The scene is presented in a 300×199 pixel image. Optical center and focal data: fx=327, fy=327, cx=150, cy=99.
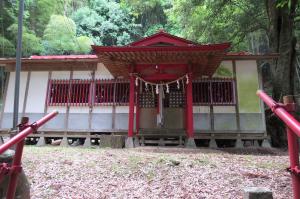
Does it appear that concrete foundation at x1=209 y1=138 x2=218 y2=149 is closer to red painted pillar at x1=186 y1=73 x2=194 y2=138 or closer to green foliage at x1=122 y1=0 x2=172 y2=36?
red painted pillar at x1=186 y1=73 x2=194 y2=138

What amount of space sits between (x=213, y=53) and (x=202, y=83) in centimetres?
234

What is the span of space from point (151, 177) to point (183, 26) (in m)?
12.7

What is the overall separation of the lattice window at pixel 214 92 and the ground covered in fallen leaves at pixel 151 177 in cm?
523

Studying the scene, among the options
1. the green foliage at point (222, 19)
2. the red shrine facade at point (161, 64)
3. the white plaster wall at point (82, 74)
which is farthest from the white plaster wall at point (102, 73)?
the green foliage at point (222, 19)

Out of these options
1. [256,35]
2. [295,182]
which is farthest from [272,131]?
[295,182]

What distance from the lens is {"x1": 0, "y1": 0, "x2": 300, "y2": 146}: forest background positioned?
13094 millimetres

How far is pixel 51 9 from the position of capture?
22.1 m

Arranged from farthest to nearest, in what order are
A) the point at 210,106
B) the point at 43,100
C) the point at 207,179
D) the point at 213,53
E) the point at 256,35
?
the point at 256,35, the point at 43,100, the point at 210,106, the point at 213,53, the point at 207,179

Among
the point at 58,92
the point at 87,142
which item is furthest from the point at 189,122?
the point at 58,92

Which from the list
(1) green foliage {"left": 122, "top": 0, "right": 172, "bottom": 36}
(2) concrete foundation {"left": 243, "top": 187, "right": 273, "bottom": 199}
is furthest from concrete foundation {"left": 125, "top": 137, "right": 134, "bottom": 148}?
(1) green foliage {"left": 122, "top": 0, "right": 172, "bottom": 36}

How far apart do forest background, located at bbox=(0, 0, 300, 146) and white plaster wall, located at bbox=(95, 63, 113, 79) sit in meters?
4.98

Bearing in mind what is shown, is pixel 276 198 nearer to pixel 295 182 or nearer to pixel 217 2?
pixel 295 182

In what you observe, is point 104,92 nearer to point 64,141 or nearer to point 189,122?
point 64,141

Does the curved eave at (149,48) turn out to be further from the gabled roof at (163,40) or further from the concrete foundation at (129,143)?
the concrete foundation at (129,143)
